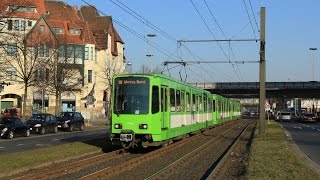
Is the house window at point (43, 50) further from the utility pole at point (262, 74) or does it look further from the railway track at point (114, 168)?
the railway track at point (114, 168)

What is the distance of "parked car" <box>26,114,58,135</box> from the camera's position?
37531mm

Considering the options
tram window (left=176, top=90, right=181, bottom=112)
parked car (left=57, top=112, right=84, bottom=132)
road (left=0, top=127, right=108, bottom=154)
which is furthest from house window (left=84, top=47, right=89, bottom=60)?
tram window (left=176, top=90, right=181, bottom=112)

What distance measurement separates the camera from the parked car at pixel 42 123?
37531mm

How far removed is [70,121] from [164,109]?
21731 mm

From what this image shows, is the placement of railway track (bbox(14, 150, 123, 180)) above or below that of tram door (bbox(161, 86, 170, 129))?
below

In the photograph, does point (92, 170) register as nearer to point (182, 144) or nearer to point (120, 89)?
point (120, 89)

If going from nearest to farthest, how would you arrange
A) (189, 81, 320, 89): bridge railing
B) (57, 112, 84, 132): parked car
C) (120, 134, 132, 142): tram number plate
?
(120, 134, 132, 142): tram number plate → (57, 112, 84, 132): parked car → (189, 81, 320, 89): bridge railing

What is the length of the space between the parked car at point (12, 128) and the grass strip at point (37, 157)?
11.9m

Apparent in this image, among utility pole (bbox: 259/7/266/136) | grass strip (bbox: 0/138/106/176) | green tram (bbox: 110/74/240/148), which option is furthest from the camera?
utility pole (bbox: 259/7/266/136)

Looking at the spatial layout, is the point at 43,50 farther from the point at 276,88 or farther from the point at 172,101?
the point at 276,88

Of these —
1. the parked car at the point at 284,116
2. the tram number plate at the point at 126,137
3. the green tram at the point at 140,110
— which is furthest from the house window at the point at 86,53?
the tram number plate at the point at 126,137

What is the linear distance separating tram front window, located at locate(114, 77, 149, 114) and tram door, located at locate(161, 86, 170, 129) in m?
0.95

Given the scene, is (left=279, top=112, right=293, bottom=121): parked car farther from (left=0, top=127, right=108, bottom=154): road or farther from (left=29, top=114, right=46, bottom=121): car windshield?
(left=0, top=127, right=108, bottom=154): road

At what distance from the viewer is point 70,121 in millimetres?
41750
